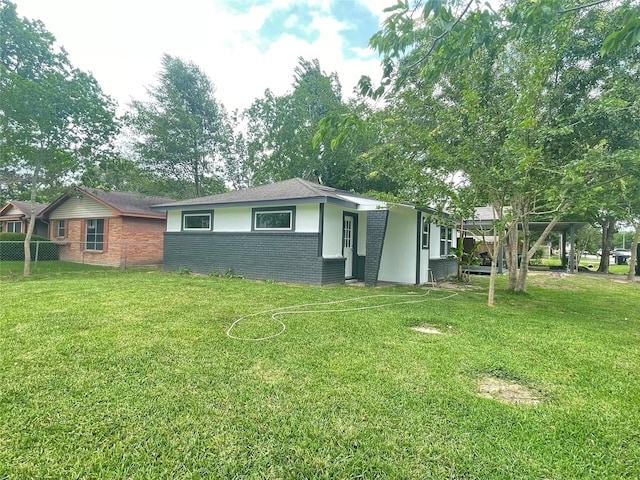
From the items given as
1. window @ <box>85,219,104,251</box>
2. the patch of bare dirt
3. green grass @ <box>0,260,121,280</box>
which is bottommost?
green grass @ <box>0,260,121,280</box>

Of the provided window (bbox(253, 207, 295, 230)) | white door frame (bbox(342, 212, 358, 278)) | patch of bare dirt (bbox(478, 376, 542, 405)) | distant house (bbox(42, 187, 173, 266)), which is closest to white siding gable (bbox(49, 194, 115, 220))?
distant house (bbox(42, 187, 173, 266))

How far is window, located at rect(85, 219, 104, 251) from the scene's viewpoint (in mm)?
15930

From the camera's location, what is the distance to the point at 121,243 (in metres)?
14.5

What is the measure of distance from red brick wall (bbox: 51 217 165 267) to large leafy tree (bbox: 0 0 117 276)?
378 centimetres

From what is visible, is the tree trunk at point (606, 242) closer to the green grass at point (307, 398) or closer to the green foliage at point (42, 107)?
the green grass at point (307, 398)

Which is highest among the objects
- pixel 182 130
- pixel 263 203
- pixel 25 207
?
pixel 182 130

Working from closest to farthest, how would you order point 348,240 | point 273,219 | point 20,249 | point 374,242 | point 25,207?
point 374,242
point 273,219
point 348,240
point 20,249
point 25,207

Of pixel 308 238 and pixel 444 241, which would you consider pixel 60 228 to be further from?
pixel 444 241

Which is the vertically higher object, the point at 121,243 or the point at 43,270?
the point at 121,243

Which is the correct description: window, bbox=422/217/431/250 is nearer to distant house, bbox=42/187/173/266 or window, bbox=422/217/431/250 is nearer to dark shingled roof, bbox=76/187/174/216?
distant house, bbox=42/187/173/266

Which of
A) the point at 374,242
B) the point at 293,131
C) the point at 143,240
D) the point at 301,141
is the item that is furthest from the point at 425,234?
the point at 293,131

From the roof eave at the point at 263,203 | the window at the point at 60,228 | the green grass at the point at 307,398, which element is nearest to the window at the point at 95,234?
the window at the point at 60,228

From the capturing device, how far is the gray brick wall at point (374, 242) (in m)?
9.49

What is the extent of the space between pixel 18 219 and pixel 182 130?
10441mm
